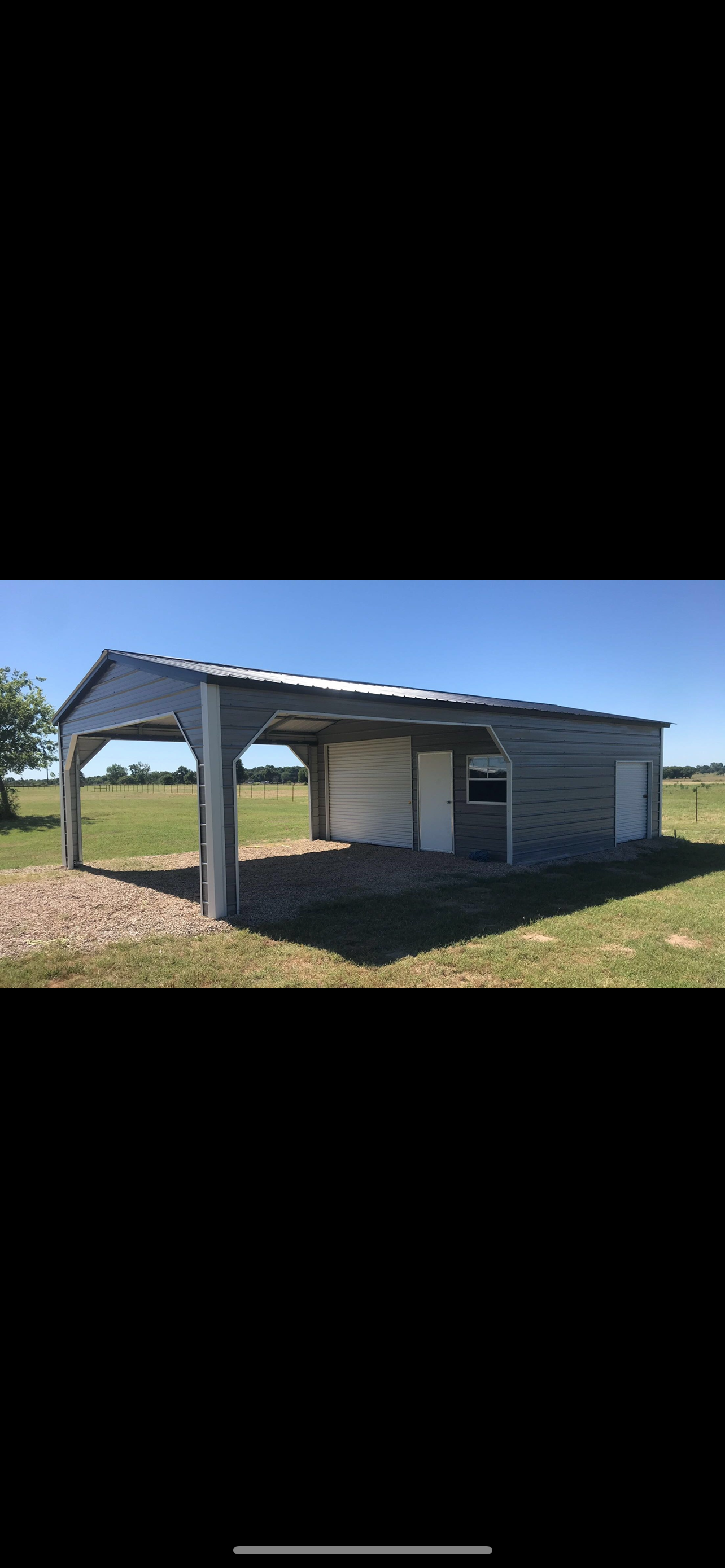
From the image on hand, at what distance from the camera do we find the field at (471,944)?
4.91 metres

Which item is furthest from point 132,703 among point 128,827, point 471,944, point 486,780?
point 128,827

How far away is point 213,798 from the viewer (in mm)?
6730

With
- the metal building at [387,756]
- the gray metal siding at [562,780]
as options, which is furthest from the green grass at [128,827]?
the gray metal siding at [562,780]

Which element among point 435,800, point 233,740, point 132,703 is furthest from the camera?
point 435,800

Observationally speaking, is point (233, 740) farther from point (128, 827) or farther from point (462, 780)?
point (128, 827)

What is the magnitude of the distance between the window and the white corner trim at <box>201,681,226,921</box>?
5162 millimetres

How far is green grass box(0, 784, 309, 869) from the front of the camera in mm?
13070

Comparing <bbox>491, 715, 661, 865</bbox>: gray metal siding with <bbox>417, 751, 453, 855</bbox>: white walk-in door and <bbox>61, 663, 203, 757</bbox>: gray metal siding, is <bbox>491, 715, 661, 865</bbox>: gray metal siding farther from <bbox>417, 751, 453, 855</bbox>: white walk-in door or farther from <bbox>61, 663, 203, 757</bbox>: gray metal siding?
<bbox>61, 663, 203, 757</bbox>: gray metal siding

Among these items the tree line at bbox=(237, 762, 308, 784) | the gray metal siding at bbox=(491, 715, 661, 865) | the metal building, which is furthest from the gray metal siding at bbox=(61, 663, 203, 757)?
the tree line at bbox=(237, 762, 308, 784)

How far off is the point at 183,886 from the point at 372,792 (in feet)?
17.0
